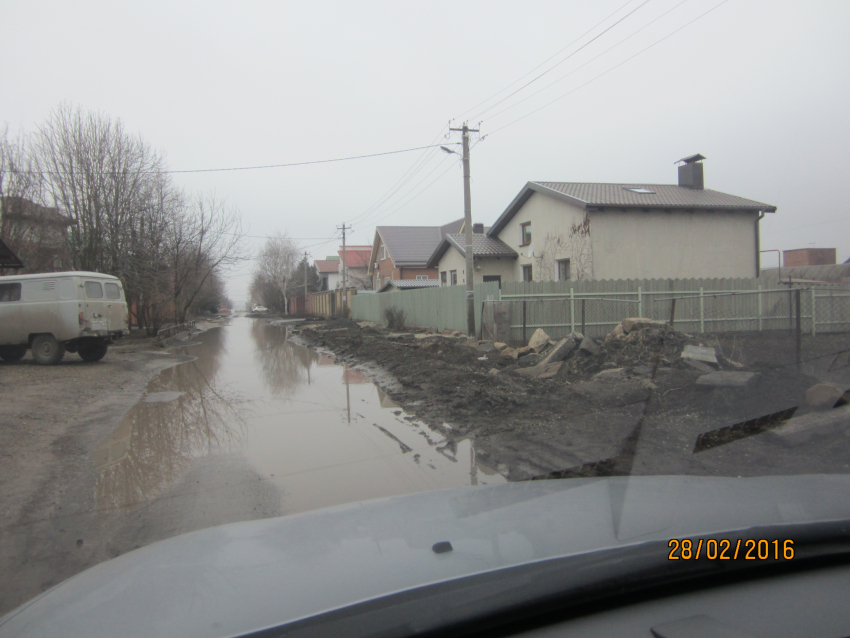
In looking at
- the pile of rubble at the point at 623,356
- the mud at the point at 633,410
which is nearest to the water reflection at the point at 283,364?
the mud at the point at 633,410

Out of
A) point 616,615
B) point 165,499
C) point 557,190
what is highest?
point 557,190

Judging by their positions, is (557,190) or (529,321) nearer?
(529,321)

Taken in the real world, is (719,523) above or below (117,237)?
below

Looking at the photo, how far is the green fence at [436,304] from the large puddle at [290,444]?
19.7ft

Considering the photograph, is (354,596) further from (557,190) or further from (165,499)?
(557,190)

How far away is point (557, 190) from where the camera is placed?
68.8ft

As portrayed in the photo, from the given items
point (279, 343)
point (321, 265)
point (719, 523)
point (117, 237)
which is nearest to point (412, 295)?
point (279, 343)

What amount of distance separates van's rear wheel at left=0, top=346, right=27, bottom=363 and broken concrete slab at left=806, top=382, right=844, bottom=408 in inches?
697

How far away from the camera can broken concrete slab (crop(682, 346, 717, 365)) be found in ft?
28.1

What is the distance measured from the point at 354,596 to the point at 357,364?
13870mm

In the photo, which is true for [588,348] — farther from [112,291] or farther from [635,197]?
[112,291]

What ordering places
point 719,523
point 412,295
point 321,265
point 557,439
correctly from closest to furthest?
1. point 719,523
2. point 557,439
3. point 412,295
4. point 321,265

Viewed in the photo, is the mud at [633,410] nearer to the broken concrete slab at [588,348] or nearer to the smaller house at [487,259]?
the broken concrete slab at [588,348]

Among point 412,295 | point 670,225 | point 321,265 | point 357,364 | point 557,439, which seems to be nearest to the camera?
point 557,439
